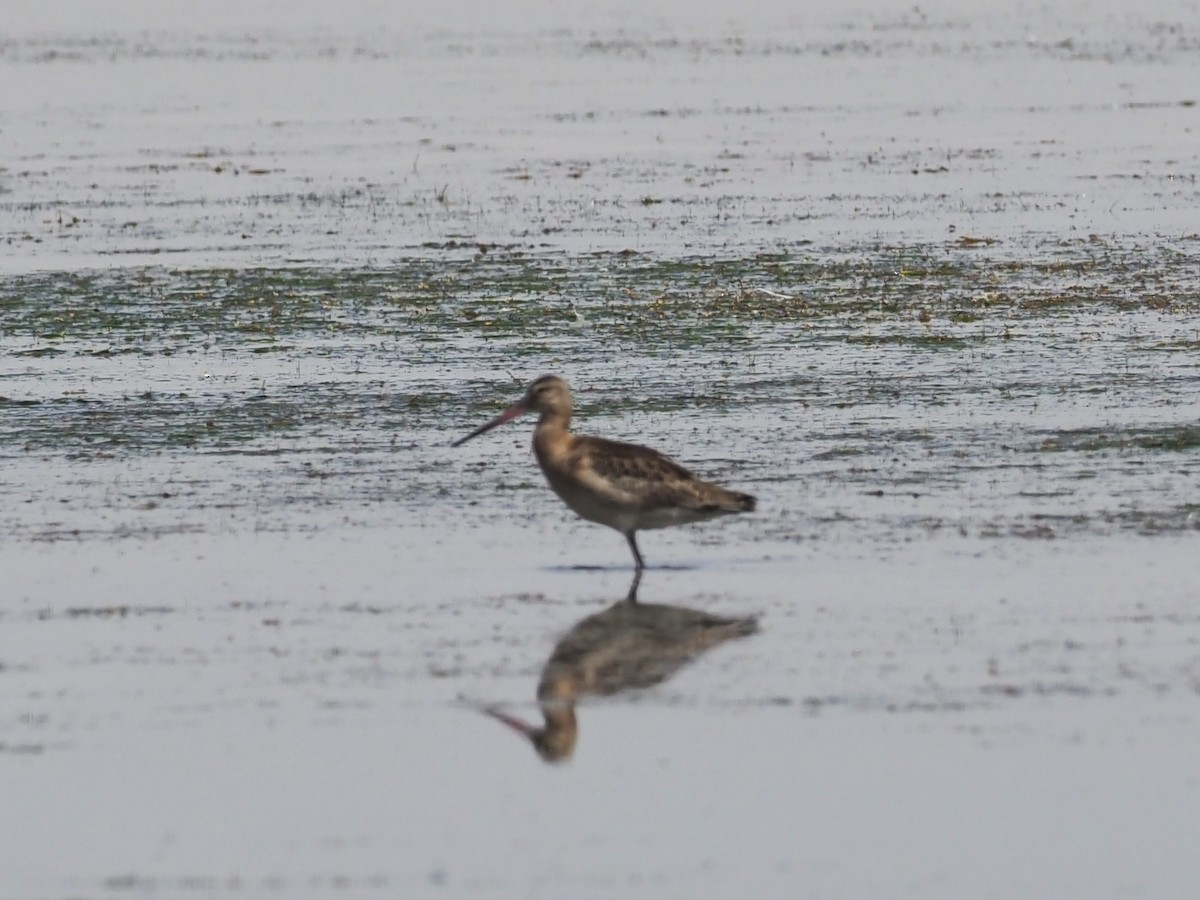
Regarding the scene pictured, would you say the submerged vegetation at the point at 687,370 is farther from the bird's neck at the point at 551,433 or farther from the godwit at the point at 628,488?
the bird's neck at the point at 551,433

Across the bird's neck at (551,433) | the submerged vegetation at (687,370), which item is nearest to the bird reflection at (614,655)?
the bird's neck at (551,433)

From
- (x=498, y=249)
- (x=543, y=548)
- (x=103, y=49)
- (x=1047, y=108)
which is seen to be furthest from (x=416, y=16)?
(x=543, y=548)

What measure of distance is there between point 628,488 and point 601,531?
115cm

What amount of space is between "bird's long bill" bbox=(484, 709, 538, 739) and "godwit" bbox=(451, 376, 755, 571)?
2.74 metres

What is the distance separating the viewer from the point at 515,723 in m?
9.87

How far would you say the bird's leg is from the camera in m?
11.9

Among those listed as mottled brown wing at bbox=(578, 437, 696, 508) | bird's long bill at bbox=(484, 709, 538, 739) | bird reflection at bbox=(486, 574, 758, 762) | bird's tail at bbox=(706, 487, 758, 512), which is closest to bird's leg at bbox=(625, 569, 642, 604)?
bird reflection at bbox=(486, 574, 758, 762)

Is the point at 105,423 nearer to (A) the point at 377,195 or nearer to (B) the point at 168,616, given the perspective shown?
(B) the point at 168,616

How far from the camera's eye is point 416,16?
2995 inches

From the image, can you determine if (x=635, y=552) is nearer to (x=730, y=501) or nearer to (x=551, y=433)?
(x=730, y=501)

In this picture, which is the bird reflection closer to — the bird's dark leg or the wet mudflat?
the wet mudflat

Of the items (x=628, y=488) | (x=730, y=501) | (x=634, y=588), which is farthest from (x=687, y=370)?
(x=634, y=588)

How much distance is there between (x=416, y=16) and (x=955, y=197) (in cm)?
4842

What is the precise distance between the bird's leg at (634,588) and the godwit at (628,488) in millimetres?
109
